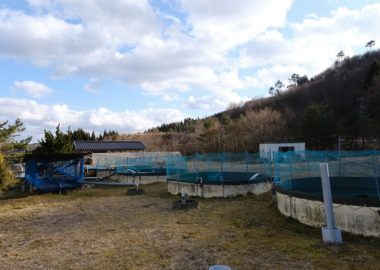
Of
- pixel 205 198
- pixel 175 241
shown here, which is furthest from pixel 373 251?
pixel 205 198

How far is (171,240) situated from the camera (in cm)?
813

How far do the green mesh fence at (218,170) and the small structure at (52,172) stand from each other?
5.53 m

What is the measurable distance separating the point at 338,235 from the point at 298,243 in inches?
32.1

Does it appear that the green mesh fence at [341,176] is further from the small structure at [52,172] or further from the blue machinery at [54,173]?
the small structure at [52,172]

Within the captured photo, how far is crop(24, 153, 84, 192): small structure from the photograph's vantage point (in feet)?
62.3

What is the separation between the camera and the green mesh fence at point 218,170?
53.7ft

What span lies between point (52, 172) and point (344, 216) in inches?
733

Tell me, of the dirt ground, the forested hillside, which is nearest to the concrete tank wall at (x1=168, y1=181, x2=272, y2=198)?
the dirt ground

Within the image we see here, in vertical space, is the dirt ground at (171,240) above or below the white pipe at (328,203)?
below

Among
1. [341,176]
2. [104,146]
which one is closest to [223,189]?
[341,176]

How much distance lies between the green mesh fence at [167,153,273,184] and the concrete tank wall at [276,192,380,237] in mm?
5640

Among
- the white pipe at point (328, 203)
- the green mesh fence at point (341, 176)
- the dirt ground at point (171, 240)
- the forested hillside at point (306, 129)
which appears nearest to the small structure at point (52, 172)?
the dirt ground at point (171, 240)

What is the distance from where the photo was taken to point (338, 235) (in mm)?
7129

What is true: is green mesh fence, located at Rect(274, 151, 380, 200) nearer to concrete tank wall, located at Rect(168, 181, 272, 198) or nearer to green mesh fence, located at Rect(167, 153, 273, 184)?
concrete tank wall, located at Rect(168, 181, 272, 198)
